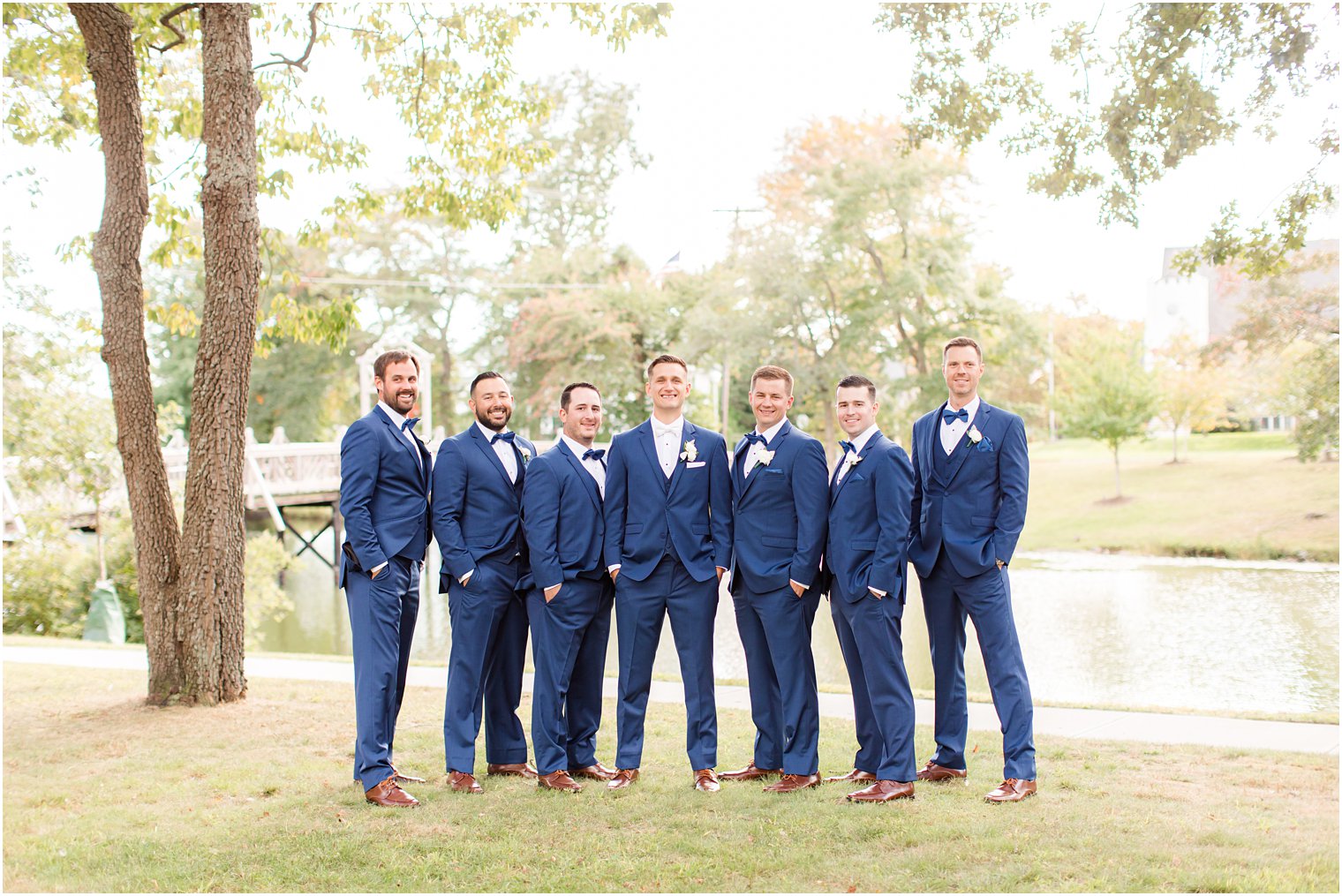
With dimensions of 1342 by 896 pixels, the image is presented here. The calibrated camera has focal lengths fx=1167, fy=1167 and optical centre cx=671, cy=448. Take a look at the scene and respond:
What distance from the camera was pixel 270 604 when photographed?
1697 cm

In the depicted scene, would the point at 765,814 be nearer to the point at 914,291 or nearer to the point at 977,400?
the point at 977,400

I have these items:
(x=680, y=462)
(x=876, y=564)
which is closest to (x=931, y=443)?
(x=876, y=564)

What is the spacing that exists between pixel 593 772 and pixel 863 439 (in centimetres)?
214

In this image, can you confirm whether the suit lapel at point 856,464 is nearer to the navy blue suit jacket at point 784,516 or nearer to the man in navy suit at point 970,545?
the navy blue suit jacket at point 784,516

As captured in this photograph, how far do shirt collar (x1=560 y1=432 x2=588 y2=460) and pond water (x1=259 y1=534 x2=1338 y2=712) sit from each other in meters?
4.10

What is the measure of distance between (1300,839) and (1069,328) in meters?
45.4

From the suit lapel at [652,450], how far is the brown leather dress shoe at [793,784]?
59.0 inches

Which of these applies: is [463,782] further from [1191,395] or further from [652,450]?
[1191,395]

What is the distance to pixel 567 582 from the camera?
5.75 meters

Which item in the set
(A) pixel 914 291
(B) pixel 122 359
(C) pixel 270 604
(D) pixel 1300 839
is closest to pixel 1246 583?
(A) pixel 914 291

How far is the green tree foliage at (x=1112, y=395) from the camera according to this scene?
3294cm

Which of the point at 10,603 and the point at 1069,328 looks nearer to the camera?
the point at 10,603

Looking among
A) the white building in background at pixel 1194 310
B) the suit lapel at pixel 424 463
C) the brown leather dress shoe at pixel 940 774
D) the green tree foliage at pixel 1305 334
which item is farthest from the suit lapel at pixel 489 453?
the white building in background at pixel 1194 310

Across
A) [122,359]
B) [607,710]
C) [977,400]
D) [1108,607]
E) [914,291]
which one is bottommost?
[1108,607]
